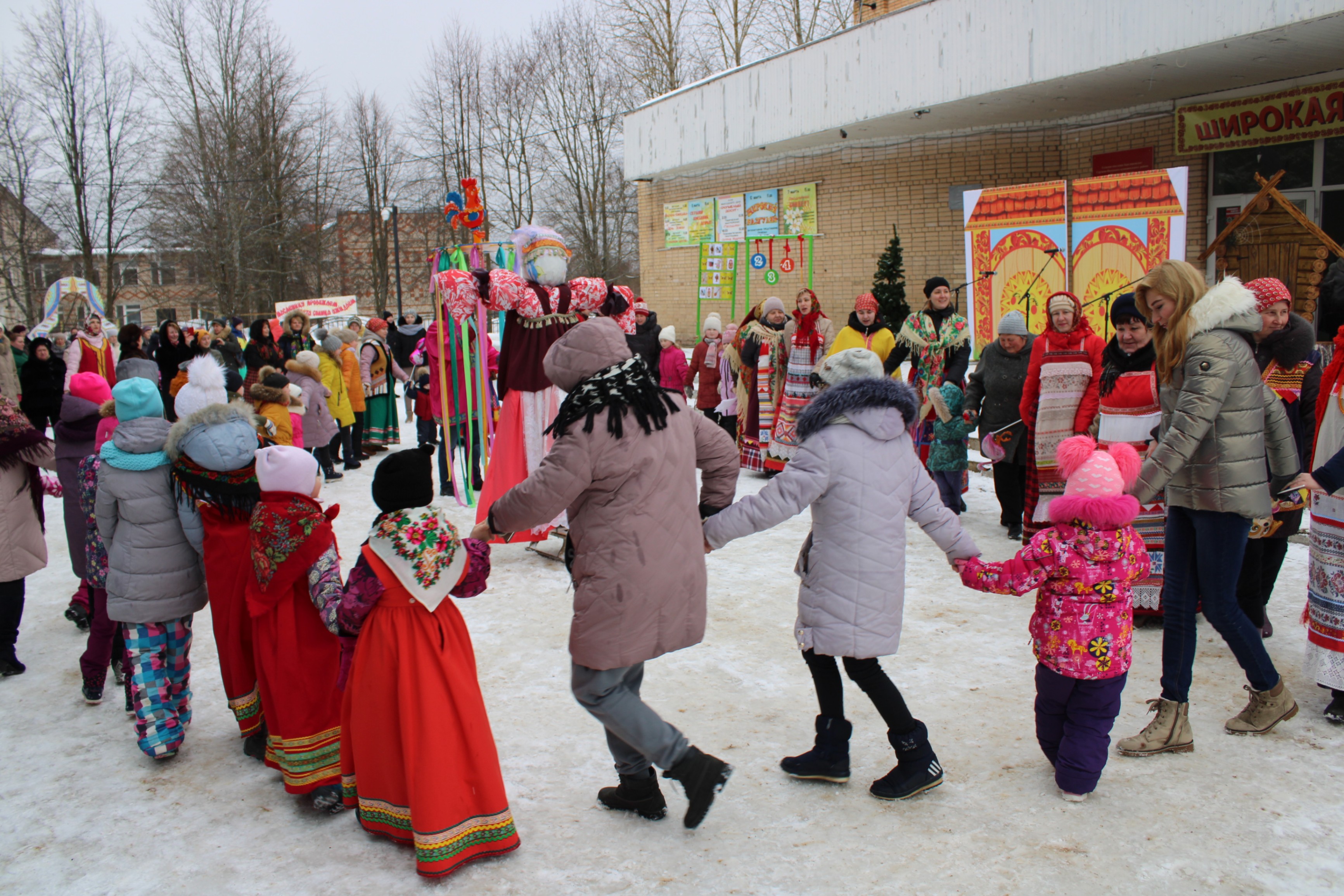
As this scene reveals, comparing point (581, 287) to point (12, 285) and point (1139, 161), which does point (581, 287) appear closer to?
point (1139, 161)

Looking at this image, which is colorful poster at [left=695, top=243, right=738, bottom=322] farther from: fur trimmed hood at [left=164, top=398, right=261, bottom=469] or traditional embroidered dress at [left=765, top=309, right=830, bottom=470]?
fur trimmed hood at [left=164, top=398, right=261, bottom=469]

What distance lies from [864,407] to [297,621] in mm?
2042

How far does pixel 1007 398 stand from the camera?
617 cm

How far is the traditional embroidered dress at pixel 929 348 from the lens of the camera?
6949mm

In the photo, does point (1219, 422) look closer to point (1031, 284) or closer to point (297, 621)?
point (297, 621)

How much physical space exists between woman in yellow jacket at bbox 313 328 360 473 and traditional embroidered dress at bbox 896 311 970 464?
5737 millimetres

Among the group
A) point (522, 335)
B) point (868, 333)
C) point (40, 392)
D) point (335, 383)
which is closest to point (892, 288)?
point (868, 333)

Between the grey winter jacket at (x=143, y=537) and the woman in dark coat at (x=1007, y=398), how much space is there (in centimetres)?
486

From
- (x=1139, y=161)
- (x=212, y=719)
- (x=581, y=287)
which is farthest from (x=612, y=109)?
(x=212, y=719)

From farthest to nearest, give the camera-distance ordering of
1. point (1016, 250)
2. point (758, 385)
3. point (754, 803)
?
point (1016, 250) → point (758, 385) → point (754, 803)

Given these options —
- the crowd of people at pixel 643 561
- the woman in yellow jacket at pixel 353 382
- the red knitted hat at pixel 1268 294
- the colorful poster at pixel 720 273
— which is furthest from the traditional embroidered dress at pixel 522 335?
the colorful poster at pixel 720 273

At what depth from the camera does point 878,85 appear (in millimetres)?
14914

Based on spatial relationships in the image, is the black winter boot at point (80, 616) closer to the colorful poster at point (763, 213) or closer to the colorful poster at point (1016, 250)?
the colorful poster at point (1016, 250)

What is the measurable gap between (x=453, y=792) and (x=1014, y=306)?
11547mm
